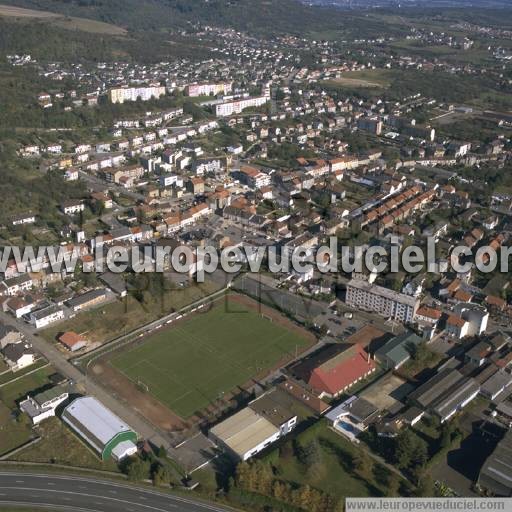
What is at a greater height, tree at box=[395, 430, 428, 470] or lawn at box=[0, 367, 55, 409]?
tree at box=[395, 430, 428, 470]

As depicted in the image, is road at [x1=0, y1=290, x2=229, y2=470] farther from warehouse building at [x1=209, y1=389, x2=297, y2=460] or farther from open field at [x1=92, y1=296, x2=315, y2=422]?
warehouse building at [x1=209, y1=389, x2=297, y2=460]

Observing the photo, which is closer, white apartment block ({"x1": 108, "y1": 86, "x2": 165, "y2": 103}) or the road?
the road

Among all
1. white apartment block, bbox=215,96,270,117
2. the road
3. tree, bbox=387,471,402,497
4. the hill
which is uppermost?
the hill

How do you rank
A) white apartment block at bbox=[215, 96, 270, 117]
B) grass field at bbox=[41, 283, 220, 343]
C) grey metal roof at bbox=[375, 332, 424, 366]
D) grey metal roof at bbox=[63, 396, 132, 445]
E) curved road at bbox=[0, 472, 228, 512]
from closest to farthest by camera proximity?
curved road at bbox=[0, 472, 228, 512]
grey metal roof at bbox=[63, 396, 132, 445]
grey metal roof at bbox=[375, 332, 424, 366]
grass field at bbox=[41, 283, 220, 343]
white apartment block at bbox=[215, 96, 270, 117]

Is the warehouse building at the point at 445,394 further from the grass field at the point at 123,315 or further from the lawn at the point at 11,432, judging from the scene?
the lawn at the point at 11,432

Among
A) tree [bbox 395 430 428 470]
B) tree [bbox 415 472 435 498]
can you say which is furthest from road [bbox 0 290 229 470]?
tree [bbox 415 472 435 498]

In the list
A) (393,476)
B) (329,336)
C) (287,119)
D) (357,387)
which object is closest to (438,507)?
(393,476)

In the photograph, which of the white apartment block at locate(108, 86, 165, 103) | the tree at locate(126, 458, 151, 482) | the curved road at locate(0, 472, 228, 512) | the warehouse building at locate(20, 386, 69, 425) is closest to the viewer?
the curved road at locate(0, 472, 228, 512)

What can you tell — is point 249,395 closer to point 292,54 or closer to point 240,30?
point 292,54
